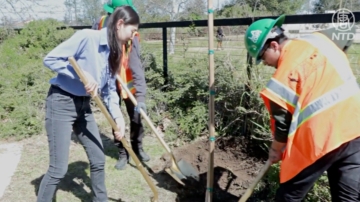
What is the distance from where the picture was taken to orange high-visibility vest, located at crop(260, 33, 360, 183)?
1724 millimetres

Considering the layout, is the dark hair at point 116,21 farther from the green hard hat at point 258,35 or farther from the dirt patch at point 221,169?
the dirt patch at point 221,169

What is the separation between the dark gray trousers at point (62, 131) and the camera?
2.54m

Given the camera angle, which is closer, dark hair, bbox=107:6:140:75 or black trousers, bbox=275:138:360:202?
black trousers, bbox=275:138:360:202

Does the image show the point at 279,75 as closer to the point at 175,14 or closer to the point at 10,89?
the point at 10,89

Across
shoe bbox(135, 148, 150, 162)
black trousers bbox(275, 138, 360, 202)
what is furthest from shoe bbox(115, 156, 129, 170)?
black trousers bbox(275, 138, 360, 202)

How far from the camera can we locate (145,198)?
3422mm

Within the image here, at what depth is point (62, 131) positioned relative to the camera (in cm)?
256

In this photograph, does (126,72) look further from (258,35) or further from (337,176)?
(337,176)

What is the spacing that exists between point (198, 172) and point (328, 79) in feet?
7.76

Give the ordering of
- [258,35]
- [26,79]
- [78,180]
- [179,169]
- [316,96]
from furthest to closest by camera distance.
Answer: [26,79] < [78,180] < [179,169] < [258,35] < [316,96]

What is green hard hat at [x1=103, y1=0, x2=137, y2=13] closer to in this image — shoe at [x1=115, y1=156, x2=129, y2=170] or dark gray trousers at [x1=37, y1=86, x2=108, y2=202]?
dark gray trousers at [x1=37, y1=86, x2=108, y2=202]

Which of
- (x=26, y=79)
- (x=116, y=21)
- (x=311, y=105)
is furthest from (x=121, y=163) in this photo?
(x=26, y=79)

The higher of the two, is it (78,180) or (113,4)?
(113,4)

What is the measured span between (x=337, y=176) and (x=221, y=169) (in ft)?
6.07
